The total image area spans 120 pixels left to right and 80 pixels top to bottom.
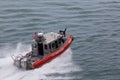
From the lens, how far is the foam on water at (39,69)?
3899 centimetres

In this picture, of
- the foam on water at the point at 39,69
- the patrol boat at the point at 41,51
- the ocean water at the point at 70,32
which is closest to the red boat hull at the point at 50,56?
the patrol boat at the point at 41,51

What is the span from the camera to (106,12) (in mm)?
64750

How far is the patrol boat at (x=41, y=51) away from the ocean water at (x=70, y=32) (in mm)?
718

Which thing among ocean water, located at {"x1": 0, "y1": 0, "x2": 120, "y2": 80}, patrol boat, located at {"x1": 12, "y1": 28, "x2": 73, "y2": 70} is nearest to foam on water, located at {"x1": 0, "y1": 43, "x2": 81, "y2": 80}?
ocean water, located at {"x1": 0, "y1": 0, "x2": 120, "y2": 80}

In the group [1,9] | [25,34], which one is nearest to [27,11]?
[1,9]

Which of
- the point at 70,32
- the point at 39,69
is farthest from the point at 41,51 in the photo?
the point at 70,32

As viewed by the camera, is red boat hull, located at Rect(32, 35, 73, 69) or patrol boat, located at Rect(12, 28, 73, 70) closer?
patrol boat, located at Rect(12, 28, 73, 70)

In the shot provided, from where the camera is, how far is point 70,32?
181 ft

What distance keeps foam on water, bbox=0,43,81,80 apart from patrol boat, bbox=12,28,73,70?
60cm

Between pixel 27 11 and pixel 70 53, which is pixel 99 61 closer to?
pixel 70 53

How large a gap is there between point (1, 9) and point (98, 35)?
20.4 metres

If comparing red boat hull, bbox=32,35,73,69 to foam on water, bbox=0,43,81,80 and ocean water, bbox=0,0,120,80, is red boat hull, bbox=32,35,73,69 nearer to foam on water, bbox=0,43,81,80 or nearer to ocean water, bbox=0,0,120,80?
foam on water, bbox=0,43,81,80

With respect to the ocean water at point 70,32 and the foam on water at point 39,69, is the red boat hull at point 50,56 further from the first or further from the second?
the ocean water at point 70,32

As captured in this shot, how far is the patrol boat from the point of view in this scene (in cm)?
4004
